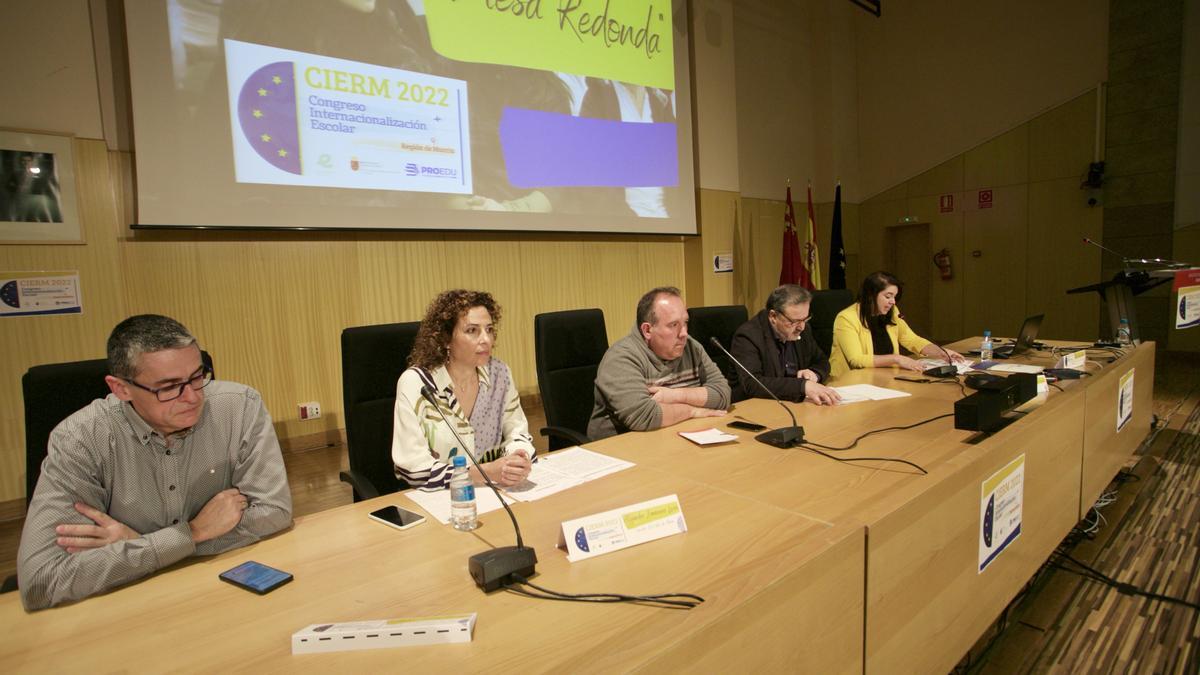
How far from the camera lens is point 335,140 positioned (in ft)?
10.1

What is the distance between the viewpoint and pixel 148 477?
119cm

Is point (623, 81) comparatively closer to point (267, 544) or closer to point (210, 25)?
point (210, 25)

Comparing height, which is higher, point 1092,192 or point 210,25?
point 210,25

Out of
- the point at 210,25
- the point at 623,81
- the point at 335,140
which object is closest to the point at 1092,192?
the point at 623,81

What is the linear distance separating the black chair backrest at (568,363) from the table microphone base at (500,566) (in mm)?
1285

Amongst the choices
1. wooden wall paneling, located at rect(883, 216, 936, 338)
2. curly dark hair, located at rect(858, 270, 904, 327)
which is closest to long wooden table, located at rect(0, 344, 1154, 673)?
curly dark hair, located at rect(858, 270, 904, 327)

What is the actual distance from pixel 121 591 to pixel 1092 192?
7821 millimetres

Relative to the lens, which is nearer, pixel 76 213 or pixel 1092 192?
pixel 76 213

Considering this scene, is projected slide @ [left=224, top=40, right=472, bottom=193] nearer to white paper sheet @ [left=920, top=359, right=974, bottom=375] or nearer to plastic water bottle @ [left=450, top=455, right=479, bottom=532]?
plastic water bottle @ [left=450, top=455, right=479, bottom=532]

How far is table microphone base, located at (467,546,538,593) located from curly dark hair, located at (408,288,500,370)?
0.89 metres

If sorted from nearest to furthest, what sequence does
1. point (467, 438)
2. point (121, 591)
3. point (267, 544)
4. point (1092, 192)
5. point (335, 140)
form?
point (121, 591) < point (267, 544) < point (467, 438) < point (335, 140) < point (1092, 192)

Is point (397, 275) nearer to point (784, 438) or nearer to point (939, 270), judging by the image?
point (784, 438)

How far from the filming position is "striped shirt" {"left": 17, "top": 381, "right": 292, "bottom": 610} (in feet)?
3.24

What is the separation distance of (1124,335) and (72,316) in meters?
5.27
